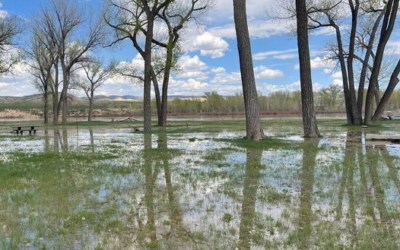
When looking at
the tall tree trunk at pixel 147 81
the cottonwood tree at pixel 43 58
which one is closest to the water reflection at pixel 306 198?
the tall tree trunk at pixel 147 81

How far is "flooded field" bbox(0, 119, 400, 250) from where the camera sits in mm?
3518

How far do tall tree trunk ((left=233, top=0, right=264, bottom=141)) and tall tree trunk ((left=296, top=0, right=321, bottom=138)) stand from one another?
2.15 m

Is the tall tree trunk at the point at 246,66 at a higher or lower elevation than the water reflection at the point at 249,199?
higher

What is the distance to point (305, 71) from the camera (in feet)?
46.8

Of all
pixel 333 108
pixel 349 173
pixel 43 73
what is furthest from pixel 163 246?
pixel 333 108

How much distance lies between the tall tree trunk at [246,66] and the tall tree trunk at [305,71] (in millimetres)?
2149

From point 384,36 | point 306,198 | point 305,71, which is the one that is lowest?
point 306,198

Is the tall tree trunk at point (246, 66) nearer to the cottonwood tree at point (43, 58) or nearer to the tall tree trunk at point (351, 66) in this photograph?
the tall tree trunk at point (351, 66)

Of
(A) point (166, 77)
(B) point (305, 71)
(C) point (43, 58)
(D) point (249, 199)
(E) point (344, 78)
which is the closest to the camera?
(D) point (249, 199)

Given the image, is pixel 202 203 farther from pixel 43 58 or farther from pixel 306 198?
pixel 43 58

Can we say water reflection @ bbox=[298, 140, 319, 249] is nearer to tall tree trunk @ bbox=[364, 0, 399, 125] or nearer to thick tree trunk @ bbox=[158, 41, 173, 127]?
tall tree trunk @ bbox=[364, 0, 399, 125]

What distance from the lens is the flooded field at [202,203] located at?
3.52 meters

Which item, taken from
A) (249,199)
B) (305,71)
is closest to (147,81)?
(305,71)

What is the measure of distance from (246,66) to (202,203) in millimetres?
9235
